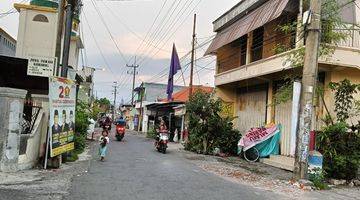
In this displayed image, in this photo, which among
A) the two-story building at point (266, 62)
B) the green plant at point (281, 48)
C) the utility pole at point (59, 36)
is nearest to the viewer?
the utility pole at point (59, 36)

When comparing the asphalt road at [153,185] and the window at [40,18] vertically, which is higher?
the window at [40,18]

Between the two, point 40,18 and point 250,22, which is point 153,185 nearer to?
point 250,22

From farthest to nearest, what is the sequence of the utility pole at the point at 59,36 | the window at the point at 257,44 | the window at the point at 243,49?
the window at the point at 243,49, the window at the point at 257,44, the utility pole at the point at 59,36

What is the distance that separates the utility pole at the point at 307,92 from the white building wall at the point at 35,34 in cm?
1480

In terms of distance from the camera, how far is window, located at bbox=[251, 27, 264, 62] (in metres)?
22.6

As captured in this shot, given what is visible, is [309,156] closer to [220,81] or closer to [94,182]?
[94,182]

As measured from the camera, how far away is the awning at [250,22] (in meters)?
18.3

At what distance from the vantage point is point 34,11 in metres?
24.1

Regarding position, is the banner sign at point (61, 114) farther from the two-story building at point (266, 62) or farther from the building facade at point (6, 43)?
the building facade at point (6, 43)

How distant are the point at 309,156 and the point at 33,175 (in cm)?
806

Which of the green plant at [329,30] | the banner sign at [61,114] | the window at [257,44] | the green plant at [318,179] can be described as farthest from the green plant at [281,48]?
the banner sign at [61,114]

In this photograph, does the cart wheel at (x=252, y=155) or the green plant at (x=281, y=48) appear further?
the cart wheel at (x=252, y=155)

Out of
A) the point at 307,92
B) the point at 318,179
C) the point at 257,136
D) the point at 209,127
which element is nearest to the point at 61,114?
the point at 307,92

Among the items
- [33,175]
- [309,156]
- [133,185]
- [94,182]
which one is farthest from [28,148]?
[309,156]
